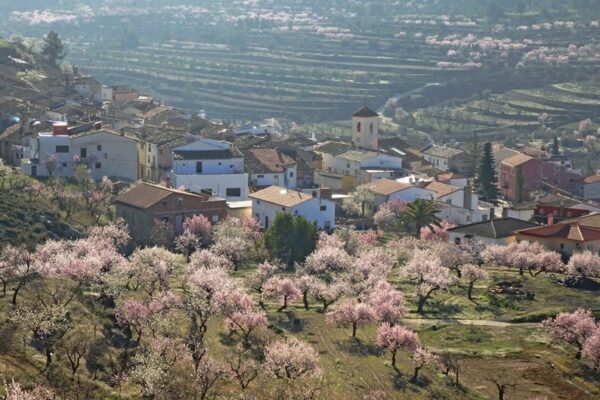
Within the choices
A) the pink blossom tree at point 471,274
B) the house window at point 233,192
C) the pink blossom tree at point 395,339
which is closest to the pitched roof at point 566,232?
the pink blossom tree at point 471,274

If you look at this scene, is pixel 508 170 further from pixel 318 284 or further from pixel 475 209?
pixel 318 284

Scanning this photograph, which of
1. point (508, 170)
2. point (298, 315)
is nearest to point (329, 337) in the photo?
point (298, 315)

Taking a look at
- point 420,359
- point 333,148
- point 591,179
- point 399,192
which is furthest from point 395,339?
point 591,179

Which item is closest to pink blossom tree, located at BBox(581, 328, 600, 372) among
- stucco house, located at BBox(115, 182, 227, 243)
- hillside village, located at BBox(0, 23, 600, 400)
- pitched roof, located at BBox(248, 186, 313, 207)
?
hillside village, located at BBox(0, 23, 600, 400)

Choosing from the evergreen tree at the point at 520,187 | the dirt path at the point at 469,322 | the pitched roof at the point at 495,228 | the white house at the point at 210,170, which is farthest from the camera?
the evergreen tree at the point at 520,187

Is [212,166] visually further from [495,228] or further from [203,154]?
[495,228]

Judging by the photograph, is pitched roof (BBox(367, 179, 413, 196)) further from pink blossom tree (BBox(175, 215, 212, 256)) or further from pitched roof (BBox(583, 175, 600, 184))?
pitched roof (BBox(583, 175, 600, 184))

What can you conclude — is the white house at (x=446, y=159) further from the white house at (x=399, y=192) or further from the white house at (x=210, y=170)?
the white house at (x=210, y=170)
